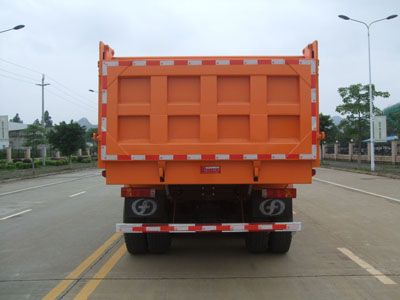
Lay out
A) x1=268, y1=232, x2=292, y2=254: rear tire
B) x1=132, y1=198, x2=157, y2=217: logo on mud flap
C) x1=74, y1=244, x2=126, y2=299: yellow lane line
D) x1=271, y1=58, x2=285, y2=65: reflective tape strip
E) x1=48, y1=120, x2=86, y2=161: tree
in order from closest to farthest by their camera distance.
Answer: x1=74, y1=244, x2=126, y2=299: yellow lane line < x1=271, y1=58, x2=285, y2=65: reflective tape strip < x1=132, y1=198, x2=157, y2=217: logo on mud flap < x1=268, y1=232, x2=292, y2=254: rear tire < x1=48, y1=120, x2=86, y2=161: tree

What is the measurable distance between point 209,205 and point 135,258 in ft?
4.71

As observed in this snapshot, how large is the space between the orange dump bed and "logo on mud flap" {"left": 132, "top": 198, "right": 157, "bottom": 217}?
675 mm

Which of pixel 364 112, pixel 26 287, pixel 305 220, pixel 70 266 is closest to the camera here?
pixel 26 287

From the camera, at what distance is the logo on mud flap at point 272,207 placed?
7129mm

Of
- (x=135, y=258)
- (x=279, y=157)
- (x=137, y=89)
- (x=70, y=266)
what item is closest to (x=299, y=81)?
(x=279, y=157)

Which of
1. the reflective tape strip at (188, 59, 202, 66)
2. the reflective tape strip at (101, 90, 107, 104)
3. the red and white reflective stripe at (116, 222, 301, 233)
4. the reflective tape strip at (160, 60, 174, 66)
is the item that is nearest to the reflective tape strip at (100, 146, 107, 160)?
the reflective tape strip at (101, 90, 107, 104)

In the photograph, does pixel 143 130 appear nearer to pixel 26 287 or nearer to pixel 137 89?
pixel 137 89

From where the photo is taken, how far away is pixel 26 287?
6.36 meters

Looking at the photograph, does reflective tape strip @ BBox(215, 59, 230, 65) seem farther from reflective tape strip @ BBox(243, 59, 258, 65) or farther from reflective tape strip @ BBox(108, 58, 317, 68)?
reflective tape strip @ BBox(243, 59, 258, 65)

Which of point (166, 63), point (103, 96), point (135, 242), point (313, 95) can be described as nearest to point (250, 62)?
point (313, 95)

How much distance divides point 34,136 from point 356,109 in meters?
28.2

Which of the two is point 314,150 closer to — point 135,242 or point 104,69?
point 104,69

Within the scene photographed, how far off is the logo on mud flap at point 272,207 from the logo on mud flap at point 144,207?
1.52m

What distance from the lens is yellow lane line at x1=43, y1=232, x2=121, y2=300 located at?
605 cm
